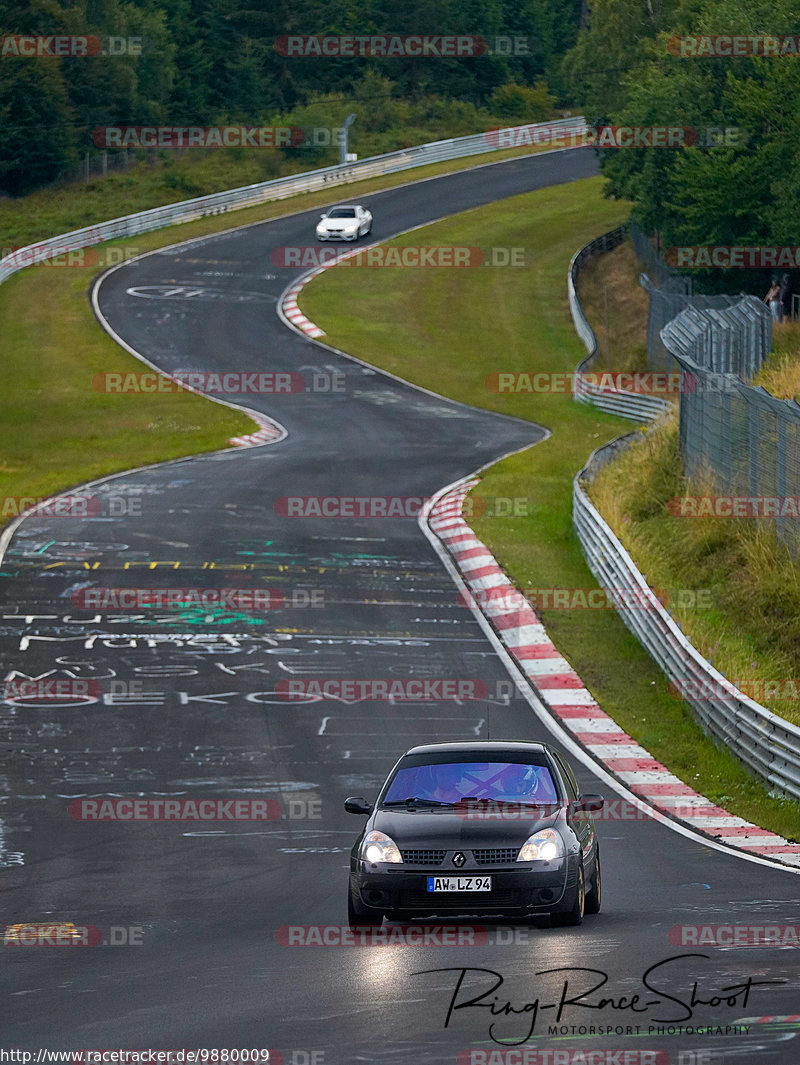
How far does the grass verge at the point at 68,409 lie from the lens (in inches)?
1430

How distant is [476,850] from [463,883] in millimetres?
233

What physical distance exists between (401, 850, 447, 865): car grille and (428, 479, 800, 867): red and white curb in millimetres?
4504

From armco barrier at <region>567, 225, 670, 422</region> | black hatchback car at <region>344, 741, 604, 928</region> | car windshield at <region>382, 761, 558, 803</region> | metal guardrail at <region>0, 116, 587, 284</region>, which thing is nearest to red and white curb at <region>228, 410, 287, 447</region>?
armco barrier at <region>567, 225, 670, 422</region>

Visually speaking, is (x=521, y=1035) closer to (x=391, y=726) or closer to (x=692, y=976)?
(x=692, y=976)

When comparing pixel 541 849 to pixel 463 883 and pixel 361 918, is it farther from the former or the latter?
pixel 361 918

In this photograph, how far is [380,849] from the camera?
415 inches

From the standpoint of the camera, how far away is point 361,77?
342ft

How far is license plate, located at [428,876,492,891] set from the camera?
1026cm

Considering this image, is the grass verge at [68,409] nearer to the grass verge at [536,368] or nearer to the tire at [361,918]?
the grass verge at [536,368]

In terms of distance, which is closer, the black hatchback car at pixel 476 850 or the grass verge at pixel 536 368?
the black hatchback car at pixel 476 850

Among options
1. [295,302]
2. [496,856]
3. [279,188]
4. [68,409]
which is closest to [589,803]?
[496,856]

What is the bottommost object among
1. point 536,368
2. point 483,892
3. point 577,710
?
point 536,368

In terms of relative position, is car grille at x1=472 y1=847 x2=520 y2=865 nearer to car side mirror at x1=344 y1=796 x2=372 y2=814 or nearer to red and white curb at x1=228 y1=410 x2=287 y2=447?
car side mirror at x1=344 y1=796 x2=372 y2=814

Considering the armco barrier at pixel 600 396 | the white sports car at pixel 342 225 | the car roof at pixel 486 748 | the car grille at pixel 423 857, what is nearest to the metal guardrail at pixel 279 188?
the white sports car at pixel 342 225
